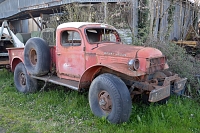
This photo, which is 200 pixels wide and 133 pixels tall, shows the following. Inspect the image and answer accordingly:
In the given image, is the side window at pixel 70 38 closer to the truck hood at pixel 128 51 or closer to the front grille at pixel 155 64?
the truck hood at pixel 128 51

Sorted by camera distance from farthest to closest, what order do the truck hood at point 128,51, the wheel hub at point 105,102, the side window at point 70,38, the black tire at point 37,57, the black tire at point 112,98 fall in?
the black tire at point 37,57
the side window at point 70,38
the truck hood at point 128,51
the wheel hub at point 105,102
the black tire at point 112,98

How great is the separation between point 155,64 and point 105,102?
127 centimetres

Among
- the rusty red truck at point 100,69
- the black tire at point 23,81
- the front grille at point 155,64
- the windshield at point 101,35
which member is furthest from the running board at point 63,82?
the front grille at point 155,64

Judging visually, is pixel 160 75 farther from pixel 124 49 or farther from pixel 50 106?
pixel 50 106

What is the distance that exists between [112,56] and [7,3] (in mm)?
13801

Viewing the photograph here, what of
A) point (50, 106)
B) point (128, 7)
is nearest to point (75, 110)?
point (50, 106)

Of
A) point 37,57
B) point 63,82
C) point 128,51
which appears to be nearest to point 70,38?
point 37,57

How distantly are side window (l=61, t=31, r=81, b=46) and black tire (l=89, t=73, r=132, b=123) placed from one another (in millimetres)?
1300

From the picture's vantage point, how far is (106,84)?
371cm

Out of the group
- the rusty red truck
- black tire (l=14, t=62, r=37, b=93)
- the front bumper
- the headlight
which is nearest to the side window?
the rusty red truck

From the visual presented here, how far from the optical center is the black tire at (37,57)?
5.05 meters

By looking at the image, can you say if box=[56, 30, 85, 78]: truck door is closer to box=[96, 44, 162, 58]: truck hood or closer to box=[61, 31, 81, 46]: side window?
box=[61, 31, 81, 46]: side window

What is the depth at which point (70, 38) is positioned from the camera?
5.00 m

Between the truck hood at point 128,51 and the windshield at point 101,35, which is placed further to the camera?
the windshield at point 101,35
